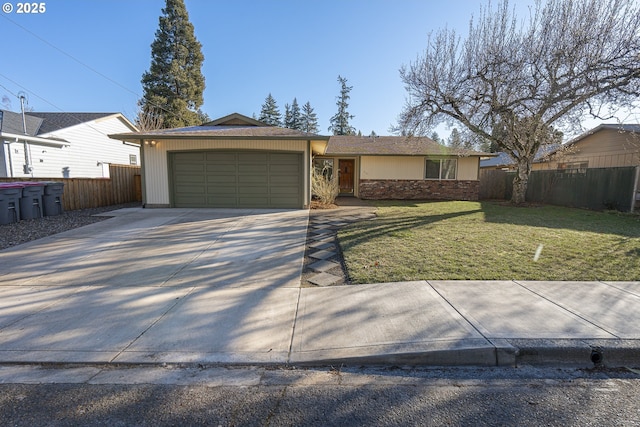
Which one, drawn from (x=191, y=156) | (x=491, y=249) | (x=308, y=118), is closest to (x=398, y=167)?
(x=191, y=156)

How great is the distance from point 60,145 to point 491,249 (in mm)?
19465

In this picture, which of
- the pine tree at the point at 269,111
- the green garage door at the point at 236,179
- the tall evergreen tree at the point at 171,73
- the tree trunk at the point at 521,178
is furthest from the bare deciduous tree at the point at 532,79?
the pine tree at the point at 269,111

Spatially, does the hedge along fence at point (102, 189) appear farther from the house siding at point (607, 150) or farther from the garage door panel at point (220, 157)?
the house siding at point (607, 150)

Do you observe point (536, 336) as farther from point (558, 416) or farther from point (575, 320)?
point (558, 416)

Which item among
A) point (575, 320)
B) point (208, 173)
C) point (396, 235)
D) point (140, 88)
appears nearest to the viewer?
point (575, 320)

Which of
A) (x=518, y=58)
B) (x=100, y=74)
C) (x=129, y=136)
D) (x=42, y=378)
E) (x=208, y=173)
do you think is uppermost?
(x=100, y=74)

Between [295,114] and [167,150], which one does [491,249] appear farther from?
[295,114]

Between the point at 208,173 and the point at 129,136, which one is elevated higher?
the point at 129,136

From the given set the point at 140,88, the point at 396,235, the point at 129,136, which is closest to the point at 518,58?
the point at 396,235

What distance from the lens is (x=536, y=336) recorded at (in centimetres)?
279

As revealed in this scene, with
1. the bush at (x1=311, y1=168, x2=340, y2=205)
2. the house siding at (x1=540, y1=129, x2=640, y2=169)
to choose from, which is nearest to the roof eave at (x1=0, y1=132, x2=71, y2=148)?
the bush at (x1=311, y1=168, x2=340, y2=205)

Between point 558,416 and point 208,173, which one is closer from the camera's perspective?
point 558,416

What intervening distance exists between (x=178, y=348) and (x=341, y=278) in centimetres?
240

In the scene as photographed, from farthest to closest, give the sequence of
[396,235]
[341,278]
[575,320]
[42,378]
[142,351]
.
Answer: [396,235] → [341,278] → [575,320] → [142,351] → [42,378]
